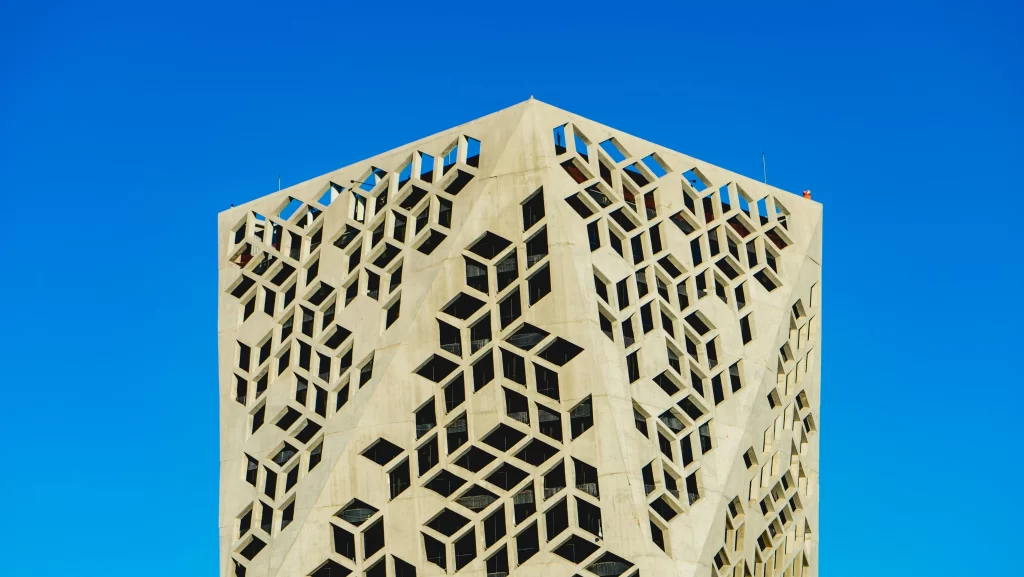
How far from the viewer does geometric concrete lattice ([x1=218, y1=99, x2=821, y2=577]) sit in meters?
68.9

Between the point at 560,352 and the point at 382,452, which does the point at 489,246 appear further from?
the point at 382,452

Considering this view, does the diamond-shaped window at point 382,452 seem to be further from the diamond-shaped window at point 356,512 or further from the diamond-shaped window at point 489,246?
the diamond-shaped window at point 489,246

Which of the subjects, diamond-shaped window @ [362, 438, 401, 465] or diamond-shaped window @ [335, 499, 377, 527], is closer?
diamond-shaped window @ [335, 499, 377, 527]

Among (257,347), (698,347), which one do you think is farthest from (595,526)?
(257,347)

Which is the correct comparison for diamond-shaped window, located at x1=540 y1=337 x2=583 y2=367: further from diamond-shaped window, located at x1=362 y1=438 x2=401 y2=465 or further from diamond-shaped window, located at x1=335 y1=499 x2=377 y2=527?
diamond-shaped window, located at x1=335 y1=499 x2=377 y2=527

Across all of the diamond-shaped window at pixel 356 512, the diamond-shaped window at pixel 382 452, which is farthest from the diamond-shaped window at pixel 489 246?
the diamond-shaped window at pixel 356 512

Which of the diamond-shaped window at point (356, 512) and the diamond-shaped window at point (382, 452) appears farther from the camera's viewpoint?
the diamond-shaped window at point (382, 452)

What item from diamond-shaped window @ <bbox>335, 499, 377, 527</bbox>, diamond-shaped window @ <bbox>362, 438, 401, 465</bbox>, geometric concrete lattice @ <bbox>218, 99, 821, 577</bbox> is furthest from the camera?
diamond-shaped window @ <bbox>362, 438, 401, 465</bbox>

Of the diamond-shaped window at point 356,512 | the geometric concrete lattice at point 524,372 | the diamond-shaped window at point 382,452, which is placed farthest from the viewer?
the diamond-shaped window at point 382,452

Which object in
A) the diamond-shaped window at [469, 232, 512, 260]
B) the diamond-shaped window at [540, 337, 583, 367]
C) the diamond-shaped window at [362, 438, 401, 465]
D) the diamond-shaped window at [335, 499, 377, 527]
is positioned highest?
the diamond-shaped window at [469, 232, 512, 260]

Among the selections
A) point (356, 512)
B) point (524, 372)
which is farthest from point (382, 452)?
point (524, 372)

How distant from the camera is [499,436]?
2751 inches

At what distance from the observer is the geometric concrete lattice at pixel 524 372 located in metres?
68.9

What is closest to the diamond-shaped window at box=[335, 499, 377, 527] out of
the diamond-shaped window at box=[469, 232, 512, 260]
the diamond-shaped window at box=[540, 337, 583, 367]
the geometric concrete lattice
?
the geometric concrete lattice
